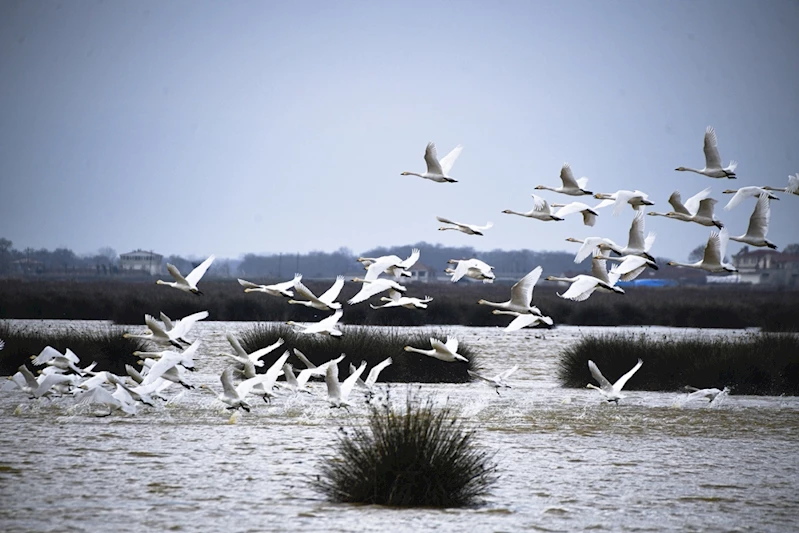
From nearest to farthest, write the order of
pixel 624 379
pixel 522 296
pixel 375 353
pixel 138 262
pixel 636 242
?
1. pixel 522 296
2. pixel 636 242
3. pixel 624 379
4. pixel 375 353
5. pixel 138 262

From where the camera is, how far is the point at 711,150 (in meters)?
16.9

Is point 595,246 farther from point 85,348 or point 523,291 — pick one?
point 85,348

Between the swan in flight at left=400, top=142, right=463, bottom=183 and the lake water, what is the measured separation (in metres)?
3.86

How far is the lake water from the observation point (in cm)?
1092

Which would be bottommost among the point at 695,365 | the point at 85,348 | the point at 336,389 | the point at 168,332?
the point at 695,365

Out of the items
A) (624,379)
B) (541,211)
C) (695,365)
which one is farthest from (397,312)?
(541,211)

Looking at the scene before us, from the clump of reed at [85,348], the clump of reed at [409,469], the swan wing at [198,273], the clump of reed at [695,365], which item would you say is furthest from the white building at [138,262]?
the clump of reed at [409,469]

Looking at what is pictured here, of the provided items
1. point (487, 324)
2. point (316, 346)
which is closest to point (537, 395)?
point (316, 346)

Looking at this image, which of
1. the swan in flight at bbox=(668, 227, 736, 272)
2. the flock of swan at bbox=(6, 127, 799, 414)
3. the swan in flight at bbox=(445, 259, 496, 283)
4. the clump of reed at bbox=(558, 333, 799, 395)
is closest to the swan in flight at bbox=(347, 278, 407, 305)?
the flock of swan at bbox=(6, 127, 799, 414)

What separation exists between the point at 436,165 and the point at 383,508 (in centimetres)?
787

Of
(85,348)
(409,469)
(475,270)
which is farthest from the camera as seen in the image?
(85,348)

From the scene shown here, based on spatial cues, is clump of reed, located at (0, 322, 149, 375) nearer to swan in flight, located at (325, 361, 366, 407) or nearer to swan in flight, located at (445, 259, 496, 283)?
swan in flight, located at (325, 361, 366, 407)

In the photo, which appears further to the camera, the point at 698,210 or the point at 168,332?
the point at 168,332

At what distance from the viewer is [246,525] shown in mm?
10547
